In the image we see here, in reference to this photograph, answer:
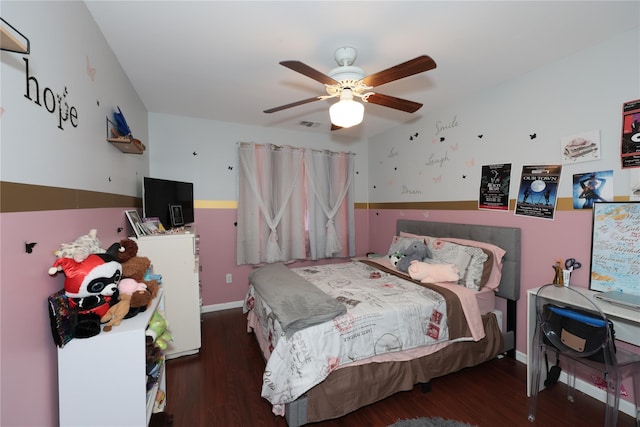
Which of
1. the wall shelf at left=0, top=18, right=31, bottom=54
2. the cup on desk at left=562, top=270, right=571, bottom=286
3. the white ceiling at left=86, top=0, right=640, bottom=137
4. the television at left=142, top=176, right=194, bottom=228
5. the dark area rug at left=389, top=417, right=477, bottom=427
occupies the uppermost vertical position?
the white ceiling at left=86, top=0, right=640, bottom=137

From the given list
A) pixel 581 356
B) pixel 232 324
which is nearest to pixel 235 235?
pixel 232 324

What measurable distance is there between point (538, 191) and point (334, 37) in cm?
208

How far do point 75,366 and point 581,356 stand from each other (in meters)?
2.65

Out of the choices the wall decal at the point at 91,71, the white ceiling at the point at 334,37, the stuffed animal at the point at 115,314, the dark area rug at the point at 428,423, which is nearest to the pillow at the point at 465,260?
the dark area rug at the point at 428,423

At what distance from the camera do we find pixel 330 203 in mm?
4242

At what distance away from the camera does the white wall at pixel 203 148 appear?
11.2 ft

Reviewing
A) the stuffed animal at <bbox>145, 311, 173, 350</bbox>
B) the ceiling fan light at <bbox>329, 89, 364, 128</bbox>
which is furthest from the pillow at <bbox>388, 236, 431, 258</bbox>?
the stuffed animal at <bbox>145, 311, 173, 350</bbox>

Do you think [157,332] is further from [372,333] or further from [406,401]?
[406,401]

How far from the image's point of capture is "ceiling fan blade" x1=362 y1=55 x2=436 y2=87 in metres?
A: 1.56

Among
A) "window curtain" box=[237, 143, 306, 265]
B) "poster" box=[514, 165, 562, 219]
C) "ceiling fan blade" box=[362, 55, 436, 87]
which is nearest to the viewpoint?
"ceiling fan blade" box=[362, 55, 436, 87]

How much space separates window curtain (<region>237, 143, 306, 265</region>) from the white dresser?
47.2 inches

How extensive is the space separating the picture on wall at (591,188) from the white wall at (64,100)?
326cm

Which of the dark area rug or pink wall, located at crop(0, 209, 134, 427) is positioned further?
the dark area rug

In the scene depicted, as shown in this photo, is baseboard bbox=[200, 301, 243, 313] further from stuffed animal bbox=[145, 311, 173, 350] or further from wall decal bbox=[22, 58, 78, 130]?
wall decal bbox=[22, 58, 78, 130]
